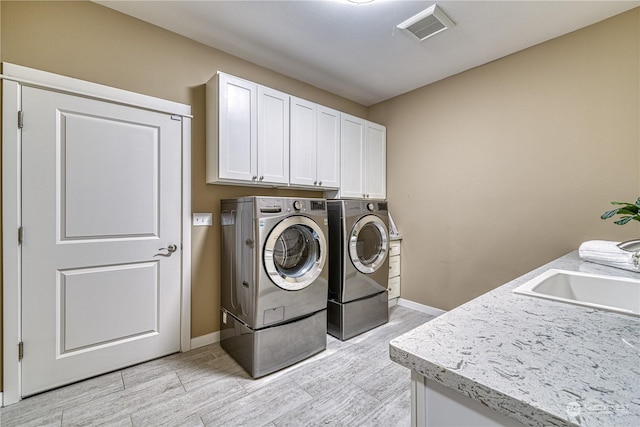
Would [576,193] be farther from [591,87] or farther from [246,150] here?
[246,150]

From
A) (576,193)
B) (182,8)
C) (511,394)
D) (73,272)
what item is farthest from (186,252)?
(576,193)

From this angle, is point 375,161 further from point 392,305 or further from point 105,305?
point 105,305

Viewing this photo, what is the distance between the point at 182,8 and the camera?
1959 mm

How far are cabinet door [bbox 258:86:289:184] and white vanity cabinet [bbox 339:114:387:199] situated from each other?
748 mm

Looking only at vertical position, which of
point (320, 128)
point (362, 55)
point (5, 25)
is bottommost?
point (320, 128)

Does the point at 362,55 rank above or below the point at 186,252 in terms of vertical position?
above

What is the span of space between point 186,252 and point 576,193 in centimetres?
324

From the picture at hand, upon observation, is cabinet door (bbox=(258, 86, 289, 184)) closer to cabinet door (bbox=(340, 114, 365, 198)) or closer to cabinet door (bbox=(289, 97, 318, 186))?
cabinet door (bbox=(289, 97, 318, 186))

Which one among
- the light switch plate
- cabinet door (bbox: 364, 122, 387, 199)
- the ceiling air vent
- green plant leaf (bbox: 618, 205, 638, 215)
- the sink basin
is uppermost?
the ceiling air vent

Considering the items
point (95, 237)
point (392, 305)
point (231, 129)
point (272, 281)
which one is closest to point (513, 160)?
point (392, 305)

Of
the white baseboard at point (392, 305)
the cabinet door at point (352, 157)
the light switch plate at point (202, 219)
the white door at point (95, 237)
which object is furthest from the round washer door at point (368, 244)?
the white door at point (95, 237)

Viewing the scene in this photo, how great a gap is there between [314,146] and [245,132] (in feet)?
2.46

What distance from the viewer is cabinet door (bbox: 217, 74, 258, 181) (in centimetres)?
218

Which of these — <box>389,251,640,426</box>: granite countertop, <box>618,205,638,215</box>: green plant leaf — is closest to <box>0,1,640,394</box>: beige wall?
<box>618,205,638,215</box>: green plant leaf
